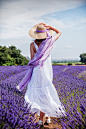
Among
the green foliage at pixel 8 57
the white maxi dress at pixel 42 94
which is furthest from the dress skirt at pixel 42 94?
the green foliage at pixel 8 57

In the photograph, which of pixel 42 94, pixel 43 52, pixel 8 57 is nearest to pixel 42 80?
pixel 42 94

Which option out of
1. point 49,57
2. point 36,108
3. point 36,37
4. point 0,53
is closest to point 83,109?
point 36,108

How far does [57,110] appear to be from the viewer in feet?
8.61

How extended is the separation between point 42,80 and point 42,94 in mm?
234

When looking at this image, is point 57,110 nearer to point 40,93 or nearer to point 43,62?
point 40,93

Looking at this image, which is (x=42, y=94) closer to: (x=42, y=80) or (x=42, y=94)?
(x=42, y=94)

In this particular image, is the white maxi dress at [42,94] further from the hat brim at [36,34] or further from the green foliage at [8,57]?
the green foliage at [8,57]

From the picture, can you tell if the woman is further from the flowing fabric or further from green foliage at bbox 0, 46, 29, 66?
green foliage at bbox 0, 46, 29, 66

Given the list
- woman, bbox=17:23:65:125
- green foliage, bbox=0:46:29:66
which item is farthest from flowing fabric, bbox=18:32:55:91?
green foliage, bbox=0:46:29:66

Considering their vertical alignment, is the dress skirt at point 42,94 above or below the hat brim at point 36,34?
below

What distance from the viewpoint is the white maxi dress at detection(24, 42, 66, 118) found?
8.49 ft

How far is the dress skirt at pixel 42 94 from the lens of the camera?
2588mm

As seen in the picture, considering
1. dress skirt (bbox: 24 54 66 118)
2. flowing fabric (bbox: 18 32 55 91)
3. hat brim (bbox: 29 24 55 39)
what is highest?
hat brim (bbox: 29 24 55 39)

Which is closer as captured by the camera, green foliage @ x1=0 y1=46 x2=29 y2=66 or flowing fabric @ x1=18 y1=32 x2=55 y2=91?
flowing fabric @ x1=18 y1=32 x2=55 y2=91
